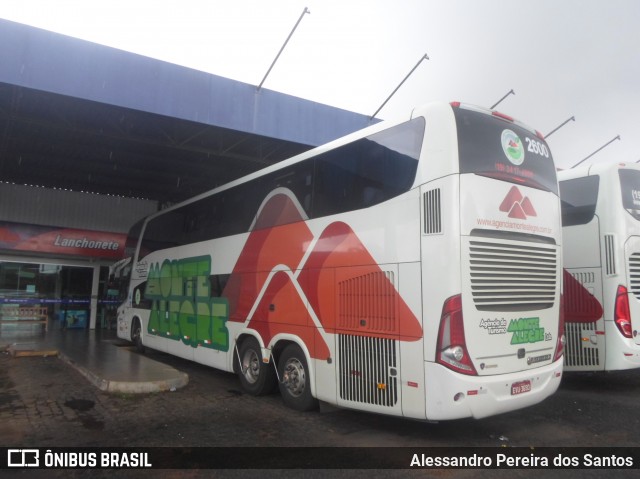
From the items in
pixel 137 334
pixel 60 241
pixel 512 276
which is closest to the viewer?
pixel 512 276

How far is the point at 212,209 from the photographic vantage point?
974 cm

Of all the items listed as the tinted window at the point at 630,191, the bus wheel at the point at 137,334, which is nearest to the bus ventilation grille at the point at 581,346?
the tinted window at the point at 630,191

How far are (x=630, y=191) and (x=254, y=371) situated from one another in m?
7.39

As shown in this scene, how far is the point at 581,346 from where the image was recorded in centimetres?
812

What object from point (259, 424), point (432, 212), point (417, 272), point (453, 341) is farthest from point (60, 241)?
point (453, 341)

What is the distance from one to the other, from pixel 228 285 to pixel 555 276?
18.5 ft

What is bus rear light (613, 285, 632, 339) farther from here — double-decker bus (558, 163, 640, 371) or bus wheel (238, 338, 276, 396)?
bus wheel (238, 338, 276, 396)

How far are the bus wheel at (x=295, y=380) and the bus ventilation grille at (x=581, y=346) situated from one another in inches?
190

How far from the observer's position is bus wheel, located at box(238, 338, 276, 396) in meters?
7.57

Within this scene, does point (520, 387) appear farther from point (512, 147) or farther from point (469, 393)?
point (512, 147)

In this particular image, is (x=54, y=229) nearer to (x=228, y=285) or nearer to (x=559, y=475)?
(x=228, y=285)

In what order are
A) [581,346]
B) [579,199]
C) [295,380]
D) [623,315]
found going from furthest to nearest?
[579,199] < [581,346] < [623,315] < [295,380]

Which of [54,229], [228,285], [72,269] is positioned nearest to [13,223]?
[54,229]

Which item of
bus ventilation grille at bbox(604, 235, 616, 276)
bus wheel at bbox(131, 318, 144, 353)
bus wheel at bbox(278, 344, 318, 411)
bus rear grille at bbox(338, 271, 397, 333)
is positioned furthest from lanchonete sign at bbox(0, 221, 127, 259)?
bus ventilation grille at bbox(604, 235, 616, 276)
